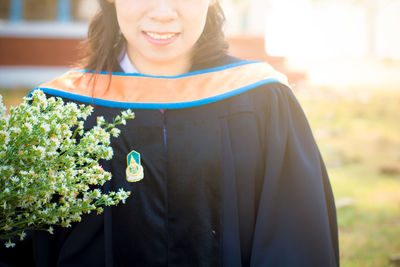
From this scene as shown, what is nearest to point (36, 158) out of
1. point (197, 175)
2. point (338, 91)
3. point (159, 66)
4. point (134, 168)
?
point (134, 168)

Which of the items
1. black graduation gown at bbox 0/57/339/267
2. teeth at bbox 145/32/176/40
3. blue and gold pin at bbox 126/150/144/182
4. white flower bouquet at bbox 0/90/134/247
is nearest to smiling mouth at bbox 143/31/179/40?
teeth at bbox 145/32/176/40

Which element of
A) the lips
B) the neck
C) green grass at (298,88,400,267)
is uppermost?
the lips

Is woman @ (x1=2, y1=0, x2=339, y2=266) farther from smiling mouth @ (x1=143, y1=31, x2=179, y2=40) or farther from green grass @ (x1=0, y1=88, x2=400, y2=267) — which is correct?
green grass @ (x1=0, y1=88, x2=400, y2=267)

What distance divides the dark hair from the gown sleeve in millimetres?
425

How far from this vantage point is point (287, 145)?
182cm

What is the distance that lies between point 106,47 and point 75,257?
98cm

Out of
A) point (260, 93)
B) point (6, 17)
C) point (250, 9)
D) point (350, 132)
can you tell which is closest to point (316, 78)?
point (250, 9)

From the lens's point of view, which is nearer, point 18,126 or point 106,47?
point 18,126

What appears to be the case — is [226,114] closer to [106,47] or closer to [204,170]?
[204,170]

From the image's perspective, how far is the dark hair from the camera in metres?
1.99

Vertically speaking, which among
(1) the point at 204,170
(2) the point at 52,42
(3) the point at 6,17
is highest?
(3) the point at 6,17

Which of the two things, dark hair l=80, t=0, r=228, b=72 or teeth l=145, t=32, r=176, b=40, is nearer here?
teeth l=145, t=32, r=176, b=40

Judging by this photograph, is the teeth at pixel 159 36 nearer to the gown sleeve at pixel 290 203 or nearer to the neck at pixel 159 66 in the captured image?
the neck at pixel 159 66

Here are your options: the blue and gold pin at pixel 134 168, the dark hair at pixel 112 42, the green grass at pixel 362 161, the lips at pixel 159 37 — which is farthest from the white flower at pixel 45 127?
the green grass at pixel 362 161
